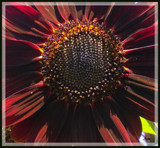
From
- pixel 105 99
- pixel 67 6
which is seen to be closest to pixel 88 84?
pixel 105 99

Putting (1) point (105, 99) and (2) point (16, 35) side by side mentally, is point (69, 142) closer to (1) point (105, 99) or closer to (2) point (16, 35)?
(1) point (105, 99)

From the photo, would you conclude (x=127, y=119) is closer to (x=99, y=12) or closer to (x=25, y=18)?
(x=99, y=12)

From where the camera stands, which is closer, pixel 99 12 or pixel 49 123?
pixel 49 123

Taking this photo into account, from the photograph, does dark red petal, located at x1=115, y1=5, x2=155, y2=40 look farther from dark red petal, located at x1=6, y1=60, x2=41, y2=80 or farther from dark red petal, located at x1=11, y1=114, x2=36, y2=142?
dark red petal, located at x1=11, y1=114, x2=36, y2=142

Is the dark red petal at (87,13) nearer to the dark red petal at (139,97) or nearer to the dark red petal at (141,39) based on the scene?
the dark red petal at (141,39)

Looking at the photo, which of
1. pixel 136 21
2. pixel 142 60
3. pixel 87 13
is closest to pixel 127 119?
pixel 142 60

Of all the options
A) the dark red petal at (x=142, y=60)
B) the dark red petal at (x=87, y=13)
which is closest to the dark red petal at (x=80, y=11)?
the dark red petal at (x=87, y=13)

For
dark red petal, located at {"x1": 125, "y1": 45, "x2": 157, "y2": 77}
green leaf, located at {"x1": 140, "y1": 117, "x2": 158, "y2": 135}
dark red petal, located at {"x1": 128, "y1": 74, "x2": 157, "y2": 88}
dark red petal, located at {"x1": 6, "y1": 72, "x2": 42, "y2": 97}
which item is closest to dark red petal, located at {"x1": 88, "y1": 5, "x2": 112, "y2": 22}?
dark red petal, located at {"x1": 125, "y1": 45, "x2": 157, "y2": 77}
